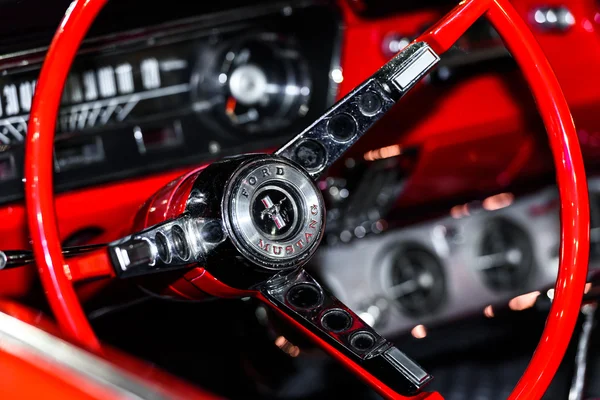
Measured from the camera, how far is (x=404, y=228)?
5.95 ft

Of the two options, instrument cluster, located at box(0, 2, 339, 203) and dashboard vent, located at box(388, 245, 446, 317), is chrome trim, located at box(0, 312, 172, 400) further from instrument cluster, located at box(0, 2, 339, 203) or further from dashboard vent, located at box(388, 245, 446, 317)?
dashboard vent, located at box(388, 245, 446, 317)

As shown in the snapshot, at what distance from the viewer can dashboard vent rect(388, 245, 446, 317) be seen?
5.91 ft

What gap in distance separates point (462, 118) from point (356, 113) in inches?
22.6

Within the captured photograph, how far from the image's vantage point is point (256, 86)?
4.84 ft

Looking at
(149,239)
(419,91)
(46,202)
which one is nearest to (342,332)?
(149,239)

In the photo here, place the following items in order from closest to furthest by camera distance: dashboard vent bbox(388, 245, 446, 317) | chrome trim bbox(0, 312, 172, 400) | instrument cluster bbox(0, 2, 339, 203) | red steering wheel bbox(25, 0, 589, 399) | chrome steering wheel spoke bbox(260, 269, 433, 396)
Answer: chrome trim bbox(0, 312, 172, 400), red steering wheel bbox(25, 0, 589, 399), chrome steering wheel spoke bbox(260, 269, 433, 396), instrument cluster bbox(0, 2, 339, 203), dashboard vent bbox(388, 245, 446, 317)

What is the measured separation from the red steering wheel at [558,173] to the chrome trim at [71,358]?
0.11 metres

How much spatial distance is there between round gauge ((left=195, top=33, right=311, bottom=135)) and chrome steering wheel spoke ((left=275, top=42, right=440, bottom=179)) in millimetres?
418

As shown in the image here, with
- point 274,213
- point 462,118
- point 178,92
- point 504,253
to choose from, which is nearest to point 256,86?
point 178,92

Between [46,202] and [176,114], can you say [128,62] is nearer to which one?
[176,114]

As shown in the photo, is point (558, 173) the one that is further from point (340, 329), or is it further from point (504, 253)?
point (504, 253)

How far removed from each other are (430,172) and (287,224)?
28.5 inches

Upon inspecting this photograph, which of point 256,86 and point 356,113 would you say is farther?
point 256,86

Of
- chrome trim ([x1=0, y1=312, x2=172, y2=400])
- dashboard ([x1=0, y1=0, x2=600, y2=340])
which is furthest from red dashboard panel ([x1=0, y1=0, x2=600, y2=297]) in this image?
chrome trim ([x1=0, y1=312, x2=172, y2=400])
